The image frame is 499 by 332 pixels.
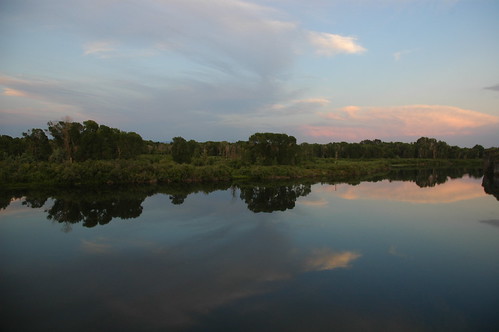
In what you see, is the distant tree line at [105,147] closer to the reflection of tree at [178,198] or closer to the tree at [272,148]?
the tree at [272,148]

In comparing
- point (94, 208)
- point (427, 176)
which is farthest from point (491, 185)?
point (94, 208)

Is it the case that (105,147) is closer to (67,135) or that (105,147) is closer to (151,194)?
(67,135)

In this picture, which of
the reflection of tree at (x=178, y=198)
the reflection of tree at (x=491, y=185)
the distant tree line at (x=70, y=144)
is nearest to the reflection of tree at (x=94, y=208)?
the reflection of tree at (x=178, y=198)

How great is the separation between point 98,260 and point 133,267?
2259 millimetres

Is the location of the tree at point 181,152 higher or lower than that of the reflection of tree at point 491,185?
higher

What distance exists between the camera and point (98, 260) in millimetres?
14930

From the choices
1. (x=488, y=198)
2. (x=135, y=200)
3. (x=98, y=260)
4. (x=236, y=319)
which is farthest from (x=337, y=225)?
(x=488, y=198)

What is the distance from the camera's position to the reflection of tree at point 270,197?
2900 centimetres

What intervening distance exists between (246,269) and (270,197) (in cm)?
2080

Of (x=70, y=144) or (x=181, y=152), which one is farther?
(x=181, y=152)

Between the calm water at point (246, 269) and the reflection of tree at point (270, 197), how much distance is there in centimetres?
143

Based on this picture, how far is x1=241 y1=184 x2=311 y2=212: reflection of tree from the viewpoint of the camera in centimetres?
2900

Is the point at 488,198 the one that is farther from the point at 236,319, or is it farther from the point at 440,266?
the point at 236,319

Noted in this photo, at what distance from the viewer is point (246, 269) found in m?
13.9
